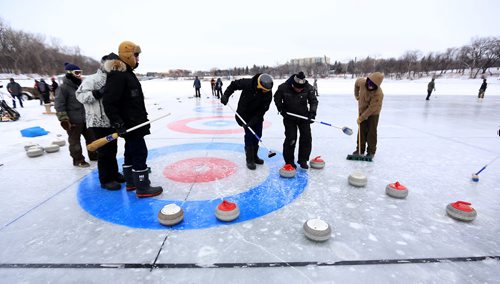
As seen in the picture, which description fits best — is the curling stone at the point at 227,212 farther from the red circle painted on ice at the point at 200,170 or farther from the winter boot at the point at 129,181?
the winter boot at the point at 129,181

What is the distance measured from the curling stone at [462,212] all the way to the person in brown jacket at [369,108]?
227cm

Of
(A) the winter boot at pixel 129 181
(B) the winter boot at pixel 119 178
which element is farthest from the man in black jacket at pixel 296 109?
(B) the winter boot at pixel 119 178

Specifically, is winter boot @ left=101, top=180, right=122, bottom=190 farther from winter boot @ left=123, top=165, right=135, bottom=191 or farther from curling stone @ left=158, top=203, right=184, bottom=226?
curling stone @ left=158, top=203, right=184, bottom=226

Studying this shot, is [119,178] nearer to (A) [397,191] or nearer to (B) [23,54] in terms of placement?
(A) [397,191]

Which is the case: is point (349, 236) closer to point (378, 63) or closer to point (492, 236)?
point (492, 236)

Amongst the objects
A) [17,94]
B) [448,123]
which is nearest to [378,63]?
[448,123]

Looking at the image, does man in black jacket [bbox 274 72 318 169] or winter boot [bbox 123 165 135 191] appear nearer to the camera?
winter boot [bbox 123 165 135 191]

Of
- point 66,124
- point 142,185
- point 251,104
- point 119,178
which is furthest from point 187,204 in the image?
point 66,124

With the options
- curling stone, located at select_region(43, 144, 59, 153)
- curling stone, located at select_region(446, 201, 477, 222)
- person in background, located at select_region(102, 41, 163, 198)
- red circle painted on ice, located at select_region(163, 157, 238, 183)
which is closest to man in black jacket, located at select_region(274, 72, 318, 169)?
red circle painted on ice, located at select_region(163, 157, 238, 183)

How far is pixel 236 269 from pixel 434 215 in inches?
109

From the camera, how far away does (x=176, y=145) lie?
259 inches

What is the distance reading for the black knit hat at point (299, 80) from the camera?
4.49 metres

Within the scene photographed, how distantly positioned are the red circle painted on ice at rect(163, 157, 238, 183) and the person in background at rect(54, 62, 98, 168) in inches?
66.4

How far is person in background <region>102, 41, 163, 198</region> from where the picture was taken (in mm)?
3199
